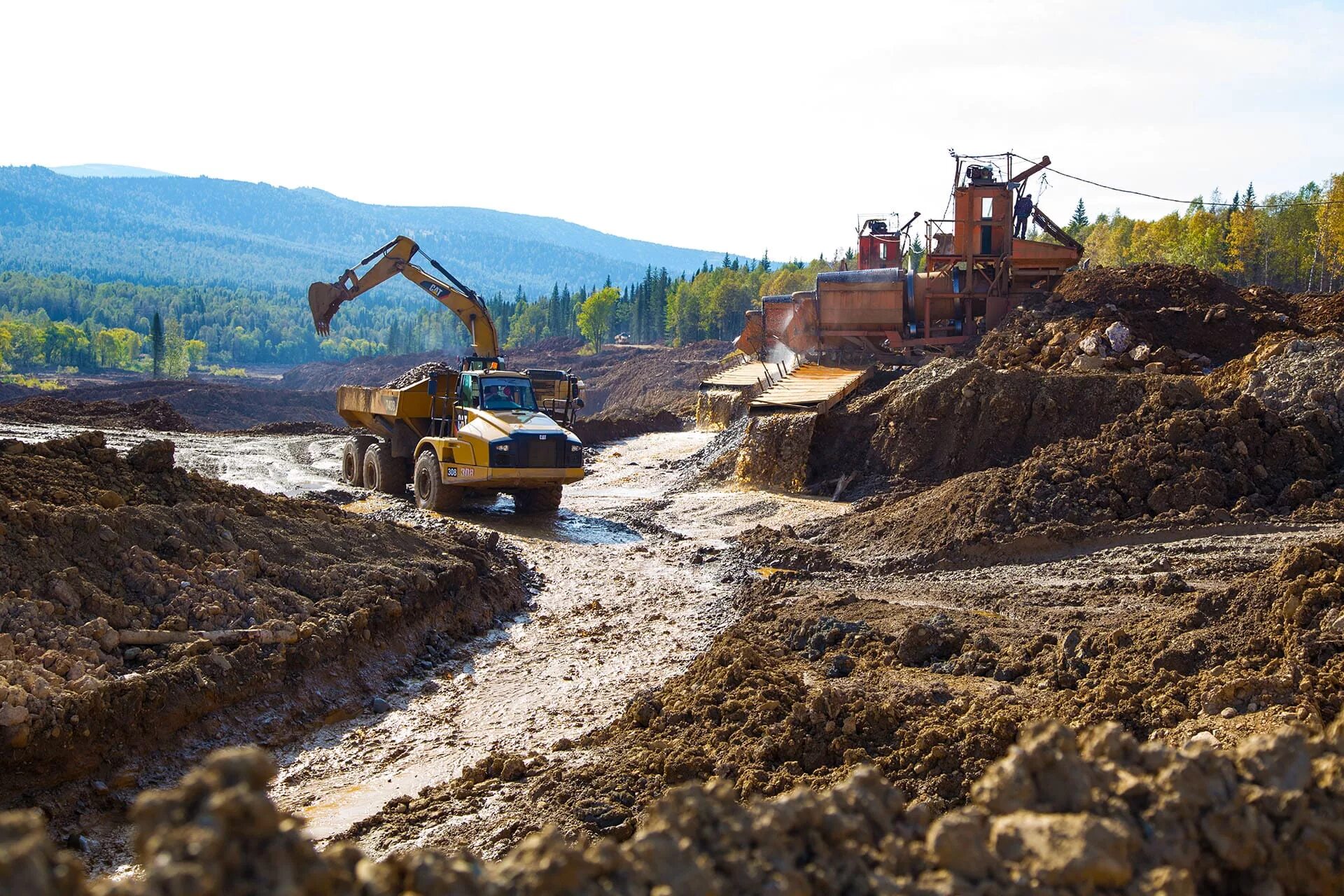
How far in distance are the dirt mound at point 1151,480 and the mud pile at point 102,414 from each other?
80.9 feet

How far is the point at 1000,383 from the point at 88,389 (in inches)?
1763

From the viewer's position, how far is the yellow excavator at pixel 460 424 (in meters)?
15.9

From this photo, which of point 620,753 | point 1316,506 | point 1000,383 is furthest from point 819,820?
point 1000,383

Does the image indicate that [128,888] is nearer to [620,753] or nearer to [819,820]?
[819,820]

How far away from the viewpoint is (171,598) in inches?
343

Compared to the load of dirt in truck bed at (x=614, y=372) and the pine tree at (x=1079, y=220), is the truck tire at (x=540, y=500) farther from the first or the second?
the pine tree at (x=1079, y=220)

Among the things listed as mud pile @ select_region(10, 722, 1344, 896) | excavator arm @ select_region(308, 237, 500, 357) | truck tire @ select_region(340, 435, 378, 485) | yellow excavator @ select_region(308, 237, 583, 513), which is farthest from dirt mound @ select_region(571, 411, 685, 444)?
mud pile @ select_region(10, 722, 1344, 896)

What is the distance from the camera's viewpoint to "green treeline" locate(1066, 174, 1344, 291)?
56.3 meters

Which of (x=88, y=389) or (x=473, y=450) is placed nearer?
(x=473, y=450)

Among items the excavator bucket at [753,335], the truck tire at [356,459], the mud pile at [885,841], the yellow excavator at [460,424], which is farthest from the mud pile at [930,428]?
the mud pile at [885,841]

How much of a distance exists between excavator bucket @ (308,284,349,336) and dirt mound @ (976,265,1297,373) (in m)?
12.6

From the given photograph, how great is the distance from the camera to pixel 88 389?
Answer: 4869 cm

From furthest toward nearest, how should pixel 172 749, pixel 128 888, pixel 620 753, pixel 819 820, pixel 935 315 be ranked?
pixel 935 315
pixel 172 749
pixel 620 753
pixel 819 820
pixel 128 888

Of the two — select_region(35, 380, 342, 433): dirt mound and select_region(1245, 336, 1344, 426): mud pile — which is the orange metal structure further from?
select_region(35, 380, 342, 433): dirt mound
